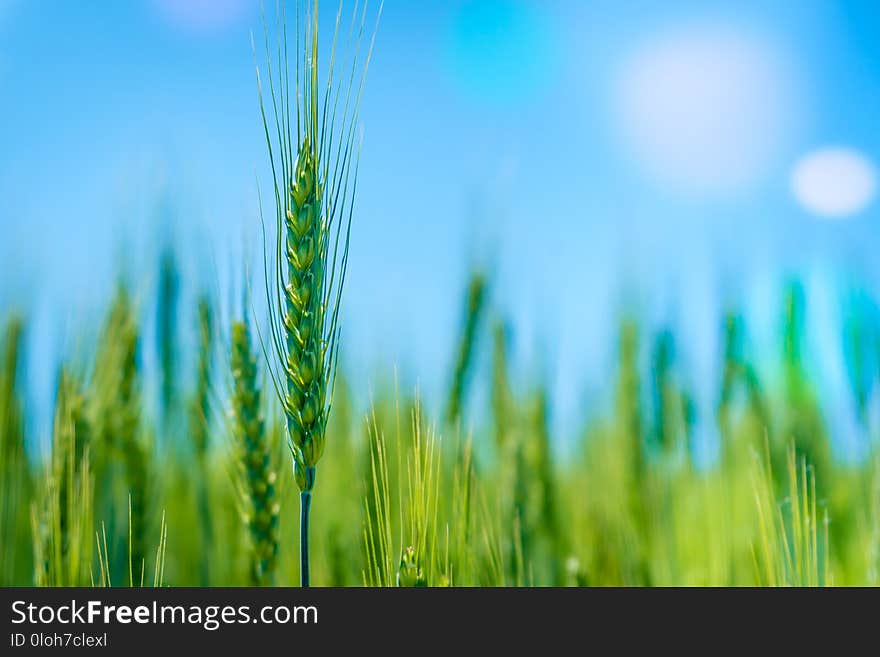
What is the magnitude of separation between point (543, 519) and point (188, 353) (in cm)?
72

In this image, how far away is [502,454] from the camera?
4.19 feet

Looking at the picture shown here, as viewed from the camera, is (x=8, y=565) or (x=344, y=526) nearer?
(x=8, y=565)

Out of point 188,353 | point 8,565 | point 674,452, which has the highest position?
point 188,353

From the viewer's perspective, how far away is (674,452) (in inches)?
51.6

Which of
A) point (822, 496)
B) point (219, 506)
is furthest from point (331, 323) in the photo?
point (822, 496)

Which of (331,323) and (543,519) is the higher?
(331,323)
